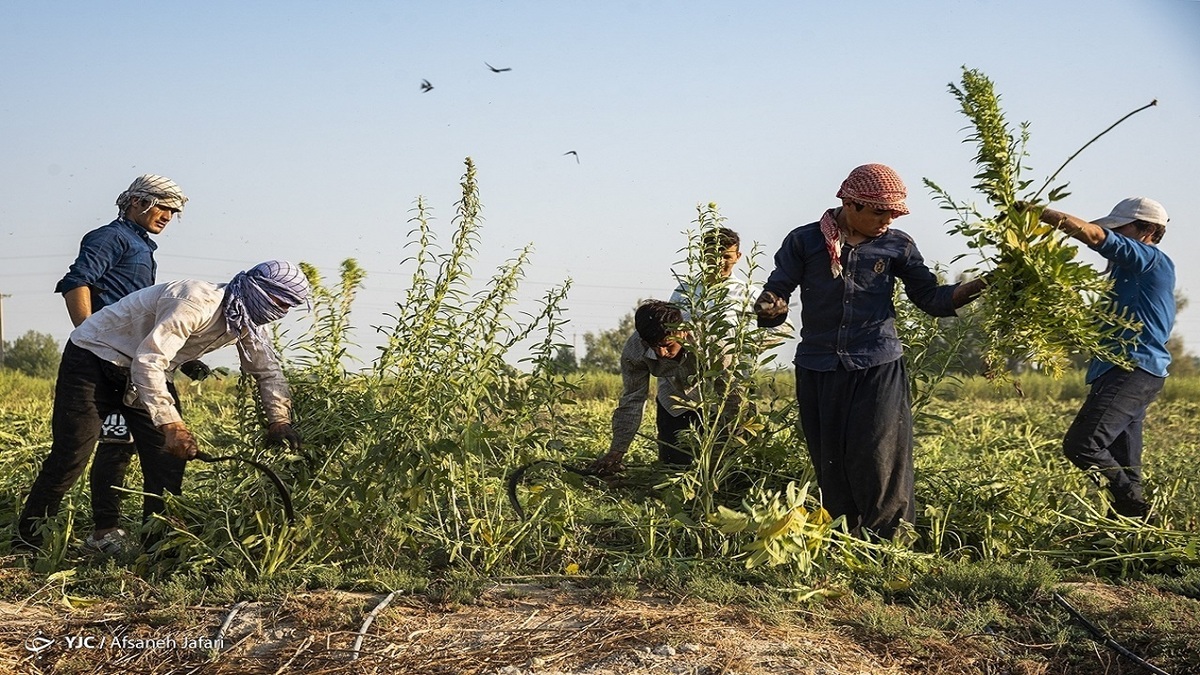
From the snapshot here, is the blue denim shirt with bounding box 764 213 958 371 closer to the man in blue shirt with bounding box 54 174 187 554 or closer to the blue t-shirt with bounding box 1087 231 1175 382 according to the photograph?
the blue t-shirt with bounding box 1087 231 1175 382

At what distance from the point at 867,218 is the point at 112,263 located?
3.13m

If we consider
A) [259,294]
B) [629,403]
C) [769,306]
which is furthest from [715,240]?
[259,294]

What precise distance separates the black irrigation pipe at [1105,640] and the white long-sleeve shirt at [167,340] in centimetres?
280

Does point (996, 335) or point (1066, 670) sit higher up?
point (996, 335)

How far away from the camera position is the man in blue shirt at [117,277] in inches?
178

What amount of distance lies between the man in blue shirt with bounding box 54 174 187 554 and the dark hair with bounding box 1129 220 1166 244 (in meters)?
4.15

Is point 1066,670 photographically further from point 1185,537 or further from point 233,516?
point 233,516

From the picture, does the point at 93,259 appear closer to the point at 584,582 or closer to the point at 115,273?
the point at 115,273

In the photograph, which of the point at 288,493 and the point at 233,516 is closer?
the point at 288,493

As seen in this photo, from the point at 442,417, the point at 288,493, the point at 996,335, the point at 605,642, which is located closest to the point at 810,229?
the point at 996,335

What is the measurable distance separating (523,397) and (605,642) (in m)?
1.13

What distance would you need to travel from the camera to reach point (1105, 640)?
351 centimetres

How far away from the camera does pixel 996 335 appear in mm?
→ 4168

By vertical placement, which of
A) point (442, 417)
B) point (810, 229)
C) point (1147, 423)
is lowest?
point (1147, 423)
